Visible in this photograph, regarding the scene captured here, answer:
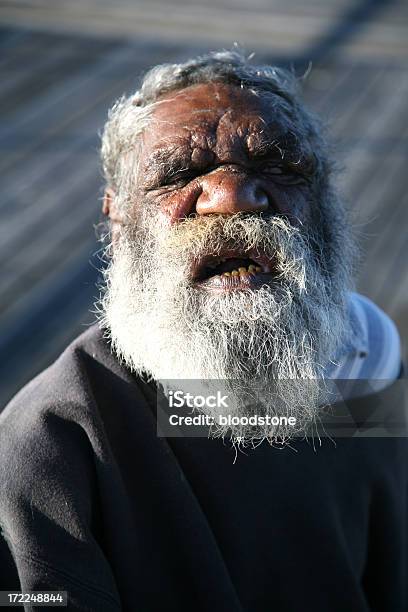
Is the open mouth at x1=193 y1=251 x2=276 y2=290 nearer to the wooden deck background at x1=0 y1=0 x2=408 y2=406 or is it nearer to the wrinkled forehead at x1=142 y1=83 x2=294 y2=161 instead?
the wrinkled forehead at x1=142 y1=83 x2=294 y2=161

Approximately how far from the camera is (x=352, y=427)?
63.7 inches

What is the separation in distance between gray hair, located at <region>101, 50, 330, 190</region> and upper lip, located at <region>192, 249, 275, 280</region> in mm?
336

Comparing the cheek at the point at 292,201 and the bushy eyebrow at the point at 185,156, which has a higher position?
the bushy eyebrow at the point at 185,156

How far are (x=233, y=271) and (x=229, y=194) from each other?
0.16 m

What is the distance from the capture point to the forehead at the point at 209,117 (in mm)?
1465

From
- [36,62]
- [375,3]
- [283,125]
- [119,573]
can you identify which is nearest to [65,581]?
[119,573]

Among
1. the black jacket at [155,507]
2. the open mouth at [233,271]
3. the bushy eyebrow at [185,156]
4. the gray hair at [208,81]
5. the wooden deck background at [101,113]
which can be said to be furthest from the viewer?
the wooden deck background at [101,113]

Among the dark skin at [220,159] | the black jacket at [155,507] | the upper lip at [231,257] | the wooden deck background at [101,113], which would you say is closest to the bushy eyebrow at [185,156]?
the dark skin at [220,159]

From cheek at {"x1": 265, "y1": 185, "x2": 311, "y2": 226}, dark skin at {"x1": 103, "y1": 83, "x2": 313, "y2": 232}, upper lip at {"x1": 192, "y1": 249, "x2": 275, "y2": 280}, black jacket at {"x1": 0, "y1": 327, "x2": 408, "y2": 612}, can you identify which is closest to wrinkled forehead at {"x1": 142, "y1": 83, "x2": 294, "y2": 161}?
dark skin at {"x1": 103, "y1": 83, "x2": 313, "y2": 232}

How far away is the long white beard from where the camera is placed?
53.4 inches

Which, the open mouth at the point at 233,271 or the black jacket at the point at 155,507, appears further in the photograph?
the open mouth at the point at 233,271

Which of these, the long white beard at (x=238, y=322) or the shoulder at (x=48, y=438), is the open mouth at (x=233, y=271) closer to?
the long white beard at (x=238, y=322)

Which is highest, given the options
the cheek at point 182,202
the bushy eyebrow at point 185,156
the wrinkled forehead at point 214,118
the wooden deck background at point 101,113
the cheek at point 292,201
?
the wooden deck background at point 101,113

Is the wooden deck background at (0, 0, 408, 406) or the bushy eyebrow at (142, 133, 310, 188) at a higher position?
the wooden deck background at (0, 0, 408, 406)
